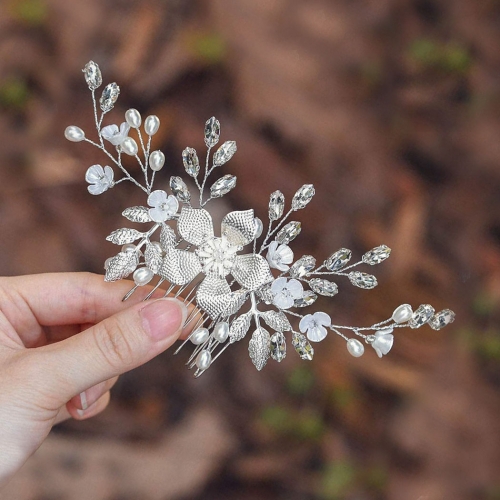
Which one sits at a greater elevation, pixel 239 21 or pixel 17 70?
pixel 17 70

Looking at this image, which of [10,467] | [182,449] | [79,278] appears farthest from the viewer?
[182,449]

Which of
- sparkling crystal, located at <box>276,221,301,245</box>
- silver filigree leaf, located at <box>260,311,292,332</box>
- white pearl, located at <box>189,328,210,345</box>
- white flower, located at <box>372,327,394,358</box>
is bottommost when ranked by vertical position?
white flower, located at <box>372,327,394,358</box>

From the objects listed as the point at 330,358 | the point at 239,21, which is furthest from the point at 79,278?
the point at 239,21

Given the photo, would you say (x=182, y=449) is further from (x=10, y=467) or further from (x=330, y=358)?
(x=10, y=467)

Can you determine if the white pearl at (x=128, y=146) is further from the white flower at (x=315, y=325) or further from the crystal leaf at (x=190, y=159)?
the white flower at (x=315, y=325)

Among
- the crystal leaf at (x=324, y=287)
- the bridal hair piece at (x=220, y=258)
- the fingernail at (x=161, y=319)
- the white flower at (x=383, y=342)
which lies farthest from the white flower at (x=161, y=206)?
the white flower at (x=383, y=342)

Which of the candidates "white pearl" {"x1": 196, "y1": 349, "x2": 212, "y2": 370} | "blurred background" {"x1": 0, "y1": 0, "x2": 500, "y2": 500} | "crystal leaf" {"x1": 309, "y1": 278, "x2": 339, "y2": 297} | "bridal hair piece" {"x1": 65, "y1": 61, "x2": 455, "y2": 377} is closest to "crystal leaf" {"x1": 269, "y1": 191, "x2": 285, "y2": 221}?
"bridal hair piece" {"x1": 65, "y1": 61, "x2": 455, "y2": 377}

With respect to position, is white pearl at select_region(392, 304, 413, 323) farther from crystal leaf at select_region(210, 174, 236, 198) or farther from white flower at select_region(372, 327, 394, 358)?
crystal leaf at select_region(210, 174, 236, 198)
